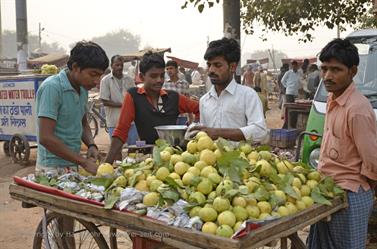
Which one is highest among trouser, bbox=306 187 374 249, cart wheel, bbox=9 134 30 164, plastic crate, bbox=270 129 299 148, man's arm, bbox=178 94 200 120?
man's arm, bbox=178 94 200 120

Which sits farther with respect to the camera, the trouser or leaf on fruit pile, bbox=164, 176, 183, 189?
the trouser

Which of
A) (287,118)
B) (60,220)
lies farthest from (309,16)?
(60,220)

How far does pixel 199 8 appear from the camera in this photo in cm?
561

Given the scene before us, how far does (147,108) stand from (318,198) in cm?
152

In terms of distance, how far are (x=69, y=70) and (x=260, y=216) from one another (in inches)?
68.3

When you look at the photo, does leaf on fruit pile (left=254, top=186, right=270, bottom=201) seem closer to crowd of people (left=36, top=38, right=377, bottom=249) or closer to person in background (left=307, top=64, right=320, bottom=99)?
crowd of people (left=36, top=38, right=377, bottom=249)

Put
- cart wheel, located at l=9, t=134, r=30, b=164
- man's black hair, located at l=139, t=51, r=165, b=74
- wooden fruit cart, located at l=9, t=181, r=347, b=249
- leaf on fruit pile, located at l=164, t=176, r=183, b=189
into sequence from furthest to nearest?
cart wheel, located at l=9, t=134, r=30, b=164, man's black hair, located at l=139, t=51, r=165, b=74, leaf on fruit pile, located at l=164, t=176, r=183, b=189, wooden fruit cart, located at l=9, t=181, r=347, b=249

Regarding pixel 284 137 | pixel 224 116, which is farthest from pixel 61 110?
pixel 284 137

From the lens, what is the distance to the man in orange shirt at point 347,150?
8.46ft

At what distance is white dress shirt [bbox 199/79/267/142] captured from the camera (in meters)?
3.11

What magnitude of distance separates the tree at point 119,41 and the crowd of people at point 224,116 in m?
121

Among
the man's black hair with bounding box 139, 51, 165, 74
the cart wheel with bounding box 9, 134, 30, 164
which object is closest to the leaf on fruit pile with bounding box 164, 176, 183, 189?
the man's black hair with bounding box 139, 51, 165, 74

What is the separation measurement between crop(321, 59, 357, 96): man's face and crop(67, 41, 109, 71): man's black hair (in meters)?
1.38

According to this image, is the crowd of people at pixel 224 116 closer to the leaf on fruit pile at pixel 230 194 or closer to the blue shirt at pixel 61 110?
the blue shirt at pixel 61 110
